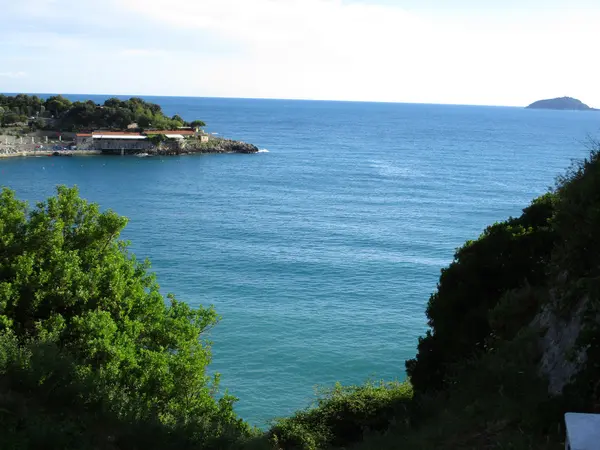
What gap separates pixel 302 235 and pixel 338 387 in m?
34.2

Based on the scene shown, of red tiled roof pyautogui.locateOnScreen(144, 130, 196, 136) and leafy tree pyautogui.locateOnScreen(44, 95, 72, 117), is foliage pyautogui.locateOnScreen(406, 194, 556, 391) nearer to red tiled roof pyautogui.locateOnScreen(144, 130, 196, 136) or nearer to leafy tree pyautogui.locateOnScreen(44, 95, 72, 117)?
red tiled roof pyautogui.locateOnScreen(144, 130, 196, 136)

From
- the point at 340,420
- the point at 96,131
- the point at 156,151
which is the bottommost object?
the point at 340,420

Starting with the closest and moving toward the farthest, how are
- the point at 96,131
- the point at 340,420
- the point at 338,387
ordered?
the point at 340,420, the point at 338,387, the point at 96,131

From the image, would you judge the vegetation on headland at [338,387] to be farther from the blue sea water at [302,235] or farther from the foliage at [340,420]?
the blue sea water at [302,235]

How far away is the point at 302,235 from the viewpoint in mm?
55688

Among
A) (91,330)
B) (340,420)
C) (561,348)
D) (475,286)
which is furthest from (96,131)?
(561,348)

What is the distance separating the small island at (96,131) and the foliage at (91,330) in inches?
3882

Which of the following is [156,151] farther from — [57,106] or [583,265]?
[583,265]

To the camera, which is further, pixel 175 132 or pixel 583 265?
pixel 175 132

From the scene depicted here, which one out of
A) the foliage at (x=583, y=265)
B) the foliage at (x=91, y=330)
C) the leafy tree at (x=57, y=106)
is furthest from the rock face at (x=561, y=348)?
the leafy tree at (x=57, y=106)

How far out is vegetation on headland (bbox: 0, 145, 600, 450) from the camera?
372 inches

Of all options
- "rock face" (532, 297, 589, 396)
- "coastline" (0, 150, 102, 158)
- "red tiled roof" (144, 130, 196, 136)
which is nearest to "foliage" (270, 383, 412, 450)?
"rock face" (532, 297, 589, 396)

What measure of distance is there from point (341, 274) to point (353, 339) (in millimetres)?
11049

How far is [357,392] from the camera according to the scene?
20469mm
